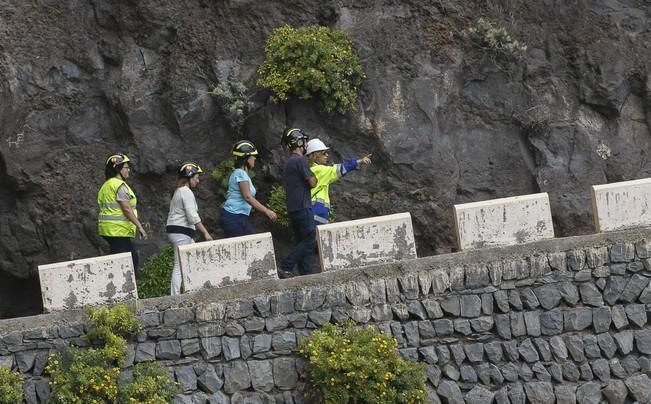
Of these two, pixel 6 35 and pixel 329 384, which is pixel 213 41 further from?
pixel 329 384

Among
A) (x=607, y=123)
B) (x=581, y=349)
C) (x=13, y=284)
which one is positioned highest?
(x=607, y=123)

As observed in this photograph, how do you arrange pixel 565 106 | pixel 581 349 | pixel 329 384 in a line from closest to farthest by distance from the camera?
pixel 329 384
pixel 581 349
pixel 565 106

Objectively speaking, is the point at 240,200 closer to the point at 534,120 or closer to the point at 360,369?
the point at 360,369

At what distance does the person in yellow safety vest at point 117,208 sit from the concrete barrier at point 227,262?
1598 mm

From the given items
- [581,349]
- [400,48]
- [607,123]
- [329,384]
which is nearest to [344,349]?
[329,384]

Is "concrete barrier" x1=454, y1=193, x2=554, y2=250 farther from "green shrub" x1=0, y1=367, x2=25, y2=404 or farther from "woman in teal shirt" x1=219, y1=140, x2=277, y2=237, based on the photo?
"green shrub" x1=0, y1=367, x2=25, y2=404

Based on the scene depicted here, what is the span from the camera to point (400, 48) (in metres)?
17.4

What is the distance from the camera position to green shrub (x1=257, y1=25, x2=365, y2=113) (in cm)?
1680

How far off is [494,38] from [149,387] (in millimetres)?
7581

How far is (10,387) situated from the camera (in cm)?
1234

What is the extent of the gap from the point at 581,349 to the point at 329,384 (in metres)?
2.78

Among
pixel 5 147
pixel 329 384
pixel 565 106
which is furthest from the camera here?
pixel 565 106

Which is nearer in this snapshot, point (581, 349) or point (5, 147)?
point (581, 349)

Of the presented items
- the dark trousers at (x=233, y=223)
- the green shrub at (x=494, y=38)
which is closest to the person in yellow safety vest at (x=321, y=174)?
the dark trousers at (x=233, y=223)
